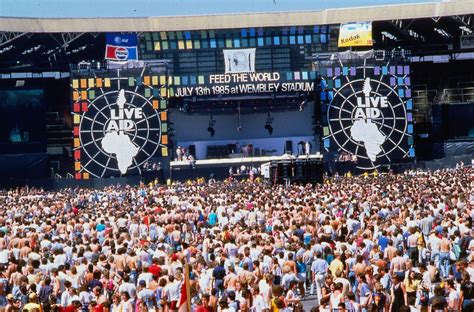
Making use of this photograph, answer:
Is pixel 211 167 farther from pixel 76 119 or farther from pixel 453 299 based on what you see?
pixel 453 299

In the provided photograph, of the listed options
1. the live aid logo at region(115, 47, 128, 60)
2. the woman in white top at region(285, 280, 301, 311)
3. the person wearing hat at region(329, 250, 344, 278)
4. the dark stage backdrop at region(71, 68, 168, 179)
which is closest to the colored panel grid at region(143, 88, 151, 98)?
the dark stage backdrop at region(71, 68, 168, 179)

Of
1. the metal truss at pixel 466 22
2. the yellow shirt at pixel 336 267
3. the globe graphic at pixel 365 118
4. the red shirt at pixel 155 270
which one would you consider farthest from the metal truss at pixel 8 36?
the yellow shirt at pixel 336 267

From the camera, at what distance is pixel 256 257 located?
2188 cm

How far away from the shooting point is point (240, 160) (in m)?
61.5

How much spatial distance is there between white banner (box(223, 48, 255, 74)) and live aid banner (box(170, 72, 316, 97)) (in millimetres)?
2127

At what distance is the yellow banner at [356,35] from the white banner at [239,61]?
17.5 ft

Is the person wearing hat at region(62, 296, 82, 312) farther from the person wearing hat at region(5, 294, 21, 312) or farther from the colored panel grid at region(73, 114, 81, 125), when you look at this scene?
the colored panel grid at region(73, 114, 81, 125)

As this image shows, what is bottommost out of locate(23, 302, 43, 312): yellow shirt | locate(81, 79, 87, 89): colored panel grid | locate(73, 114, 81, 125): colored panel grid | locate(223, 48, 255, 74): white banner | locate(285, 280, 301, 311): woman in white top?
locate(285, 280, 301, 311): woman in white top

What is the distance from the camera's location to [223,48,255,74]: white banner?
64.6m

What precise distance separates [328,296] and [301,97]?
153ft

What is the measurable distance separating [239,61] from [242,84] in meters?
3.27

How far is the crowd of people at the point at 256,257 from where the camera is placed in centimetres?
1761

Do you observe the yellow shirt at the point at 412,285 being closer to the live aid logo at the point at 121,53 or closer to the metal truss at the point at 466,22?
the live aid logo at the point at 121,53

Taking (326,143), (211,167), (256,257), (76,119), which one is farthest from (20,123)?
(256,257)
